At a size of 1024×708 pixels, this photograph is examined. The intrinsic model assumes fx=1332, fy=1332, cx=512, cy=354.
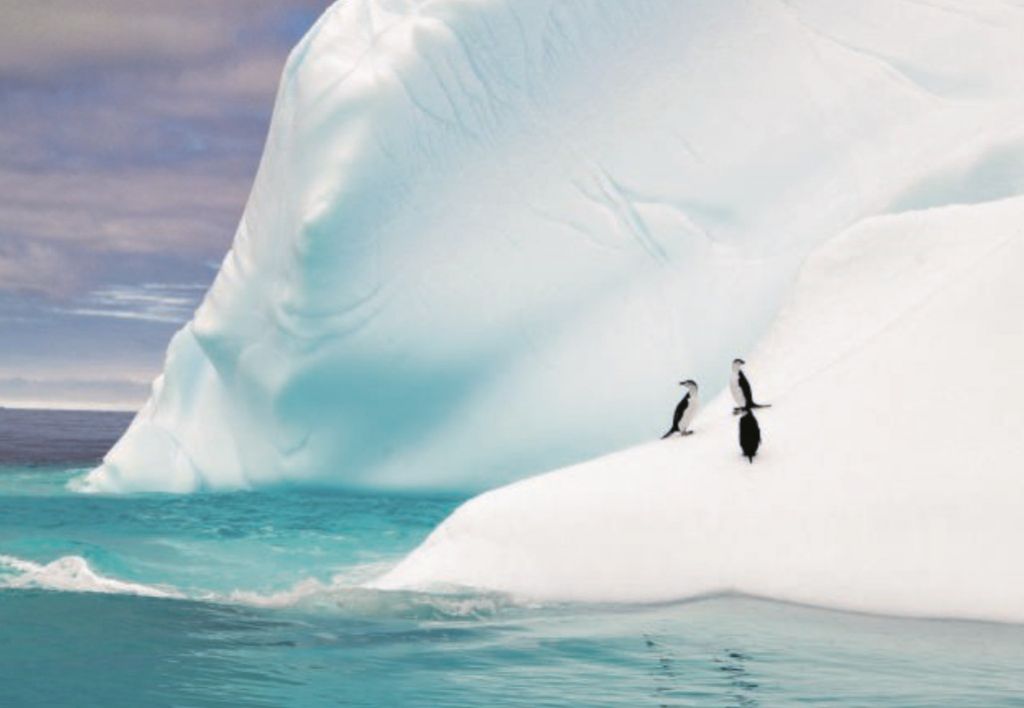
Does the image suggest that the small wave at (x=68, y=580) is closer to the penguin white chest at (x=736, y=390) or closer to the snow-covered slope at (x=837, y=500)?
the snow-covered slope at (x=837, y=500)

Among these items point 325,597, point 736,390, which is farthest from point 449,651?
point 736,390

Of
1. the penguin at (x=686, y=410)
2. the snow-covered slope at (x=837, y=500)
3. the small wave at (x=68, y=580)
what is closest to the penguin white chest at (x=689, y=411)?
the penguin at (x=686, y=410)

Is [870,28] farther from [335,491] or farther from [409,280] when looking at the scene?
[335,491]

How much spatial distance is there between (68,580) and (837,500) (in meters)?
6.36

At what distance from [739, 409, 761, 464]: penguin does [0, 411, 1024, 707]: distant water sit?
133 cm

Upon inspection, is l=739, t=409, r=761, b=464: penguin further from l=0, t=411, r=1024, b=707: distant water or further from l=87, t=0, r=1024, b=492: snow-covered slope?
l=87, t=0, r=1024, b=492: snow-covered slope

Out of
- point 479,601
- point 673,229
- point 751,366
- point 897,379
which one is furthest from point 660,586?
point 673,229

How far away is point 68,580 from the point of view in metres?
11.2

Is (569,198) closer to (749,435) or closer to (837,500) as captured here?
(749,435)

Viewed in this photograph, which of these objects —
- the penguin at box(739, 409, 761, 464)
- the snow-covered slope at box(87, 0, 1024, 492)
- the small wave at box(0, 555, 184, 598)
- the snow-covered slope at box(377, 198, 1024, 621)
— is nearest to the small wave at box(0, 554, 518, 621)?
the small wave at box(0, 555, 184, 598)

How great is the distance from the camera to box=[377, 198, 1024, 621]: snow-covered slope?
30.7 ft

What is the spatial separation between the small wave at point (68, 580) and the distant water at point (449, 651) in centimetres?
3

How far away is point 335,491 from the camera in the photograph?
2044 cm

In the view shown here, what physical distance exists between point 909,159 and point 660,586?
10.6 m
